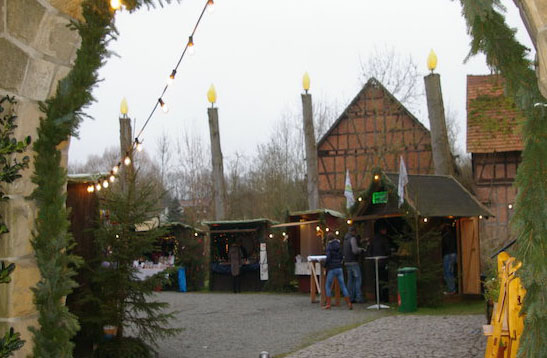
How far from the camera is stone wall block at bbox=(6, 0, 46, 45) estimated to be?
3.57 meters

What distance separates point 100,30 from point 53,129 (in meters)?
0.56

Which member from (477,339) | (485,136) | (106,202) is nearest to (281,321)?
(477,339)

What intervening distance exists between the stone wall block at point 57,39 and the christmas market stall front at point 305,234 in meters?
15.5

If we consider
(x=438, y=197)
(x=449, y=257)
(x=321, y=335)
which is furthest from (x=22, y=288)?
(x=449, y=257)

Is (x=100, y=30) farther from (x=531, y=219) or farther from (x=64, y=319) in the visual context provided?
(x=531, y=219)

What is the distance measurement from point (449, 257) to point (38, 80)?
1379 cm

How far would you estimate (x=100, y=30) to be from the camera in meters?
3.52

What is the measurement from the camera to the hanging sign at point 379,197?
15.7 m

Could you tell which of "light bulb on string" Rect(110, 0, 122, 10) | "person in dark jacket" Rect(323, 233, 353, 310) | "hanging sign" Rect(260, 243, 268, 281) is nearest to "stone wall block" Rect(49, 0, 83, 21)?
"light bulb on string" Rect(110, 0, 122, 10)

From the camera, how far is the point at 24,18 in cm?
361

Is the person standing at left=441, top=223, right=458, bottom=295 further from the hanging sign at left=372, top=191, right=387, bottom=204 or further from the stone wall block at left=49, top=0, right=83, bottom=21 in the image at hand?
the stone wall block at left=49, top=0, right=83, bottom=21

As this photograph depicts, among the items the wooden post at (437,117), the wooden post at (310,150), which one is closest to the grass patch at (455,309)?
the wooden post at (437,117)

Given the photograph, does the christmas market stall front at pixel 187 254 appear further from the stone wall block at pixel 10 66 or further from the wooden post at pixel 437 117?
the stone wall block at pixel 10 66

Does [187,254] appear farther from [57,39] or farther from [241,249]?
[57,39]
